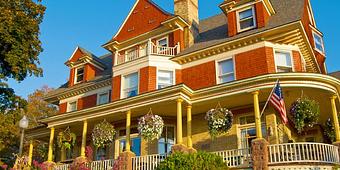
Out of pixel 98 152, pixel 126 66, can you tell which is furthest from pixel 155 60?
pixel 98 152

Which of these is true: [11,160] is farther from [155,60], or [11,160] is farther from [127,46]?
[155,60]

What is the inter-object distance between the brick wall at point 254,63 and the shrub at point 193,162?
5692 mm

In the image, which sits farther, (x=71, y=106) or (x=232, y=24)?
(x=71, y=106)

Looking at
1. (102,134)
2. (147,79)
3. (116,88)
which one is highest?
(147,79)

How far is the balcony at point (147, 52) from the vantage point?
22.5m

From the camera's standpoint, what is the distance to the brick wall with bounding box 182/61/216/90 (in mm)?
20925

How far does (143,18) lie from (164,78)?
5.38 metres

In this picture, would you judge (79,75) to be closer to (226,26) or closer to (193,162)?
(226,26)

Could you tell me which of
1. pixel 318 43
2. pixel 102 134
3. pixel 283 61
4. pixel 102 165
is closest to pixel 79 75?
pixel 102 134

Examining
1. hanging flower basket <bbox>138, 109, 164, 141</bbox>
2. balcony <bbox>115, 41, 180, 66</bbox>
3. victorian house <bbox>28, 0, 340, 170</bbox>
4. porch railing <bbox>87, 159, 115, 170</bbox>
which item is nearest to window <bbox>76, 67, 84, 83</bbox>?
victorian house <bbox>28, 0, 340, 170</bbox>

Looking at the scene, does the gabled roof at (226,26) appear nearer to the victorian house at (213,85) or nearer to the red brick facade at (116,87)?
the victorian house at (213,85)

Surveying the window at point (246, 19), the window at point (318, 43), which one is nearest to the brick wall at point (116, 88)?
the window at point (246, 19)

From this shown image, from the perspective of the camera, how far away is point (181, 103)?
62.4 feet

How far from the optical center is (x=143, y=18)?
25.3m
